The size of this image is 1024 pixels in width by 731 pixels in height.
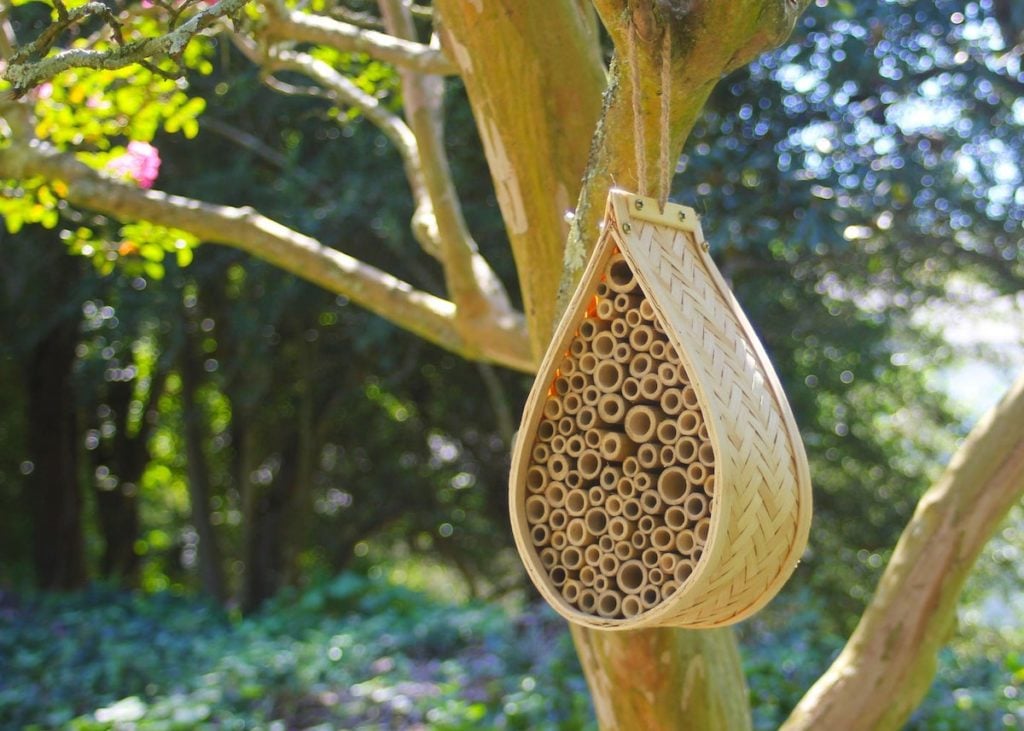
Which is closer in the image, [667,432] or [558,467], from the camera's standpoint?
[667,432]

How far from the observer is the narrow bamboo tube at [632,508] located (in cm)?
159

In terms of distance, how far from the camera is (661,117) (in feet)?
5.44

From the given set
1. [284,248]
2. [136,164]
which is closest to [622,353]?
[284,248]

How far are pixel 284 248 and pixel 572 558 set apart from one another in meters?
2.02

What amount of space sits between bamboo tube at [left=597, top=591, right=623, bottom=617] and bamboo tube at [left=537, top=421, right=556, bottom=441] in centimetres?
24

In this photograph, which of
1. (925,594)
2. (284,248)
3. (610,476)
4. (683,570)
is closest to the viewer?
(683,570)

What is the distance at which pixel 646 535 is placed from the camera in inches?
62.4

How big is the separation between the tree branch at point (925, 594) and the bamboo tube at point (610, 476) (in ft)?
4.27

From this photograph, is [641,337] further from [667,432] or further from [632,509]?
[632,509]

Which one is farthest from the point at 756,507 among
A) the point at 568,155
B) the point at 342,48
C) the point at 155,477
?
the point at 155,477

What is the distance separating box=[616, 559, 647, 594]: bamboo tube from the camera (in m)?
1.58

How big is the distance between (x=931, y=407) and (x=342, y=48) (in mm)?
7227

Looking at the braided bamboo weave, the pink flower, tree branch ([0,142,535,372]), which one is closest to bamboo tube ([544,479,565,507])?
the braided bamboo weave

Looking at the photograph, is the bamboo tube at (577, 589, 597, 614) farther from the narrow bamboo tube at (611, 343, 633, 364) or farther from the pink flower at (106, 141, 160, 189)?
the pink flower at (106, 141, 160, 189)
